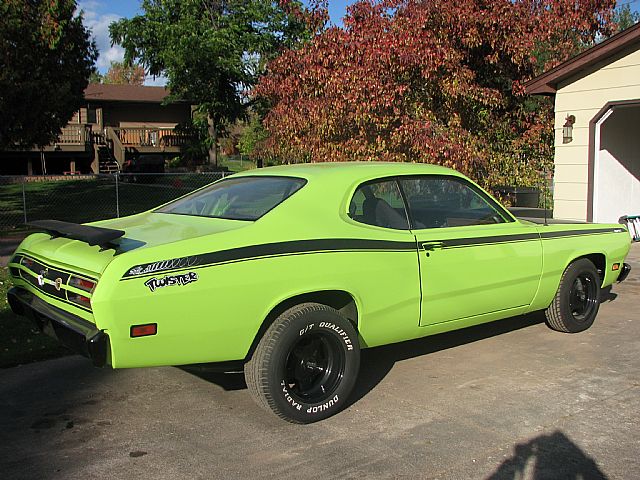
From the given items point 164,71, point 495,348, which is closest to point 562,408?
point 495,348

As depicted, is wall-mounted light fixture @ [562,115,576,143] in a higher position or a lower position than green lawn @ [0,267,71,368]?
higher

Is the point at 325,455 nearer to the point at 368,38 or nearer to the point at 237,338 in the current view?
the point at 237,338

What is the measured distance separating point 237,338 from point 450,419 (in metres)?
1.50

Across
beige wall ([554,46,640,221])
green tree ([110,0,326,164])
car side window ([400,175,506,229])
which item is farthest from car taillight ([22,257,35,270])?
green tree ([110,0,326,164])

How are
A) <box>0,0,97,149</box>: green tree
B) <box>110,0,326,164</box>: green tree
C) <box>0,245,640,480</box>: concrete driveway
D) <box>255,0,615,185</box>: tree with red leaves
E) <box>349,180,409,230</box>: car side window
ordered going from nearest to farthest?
<box>0,245,640,480</box>: concrete driveway → <box>349,180,409,230</box>: car side window → <box>255,0,615,185</box>: tree with red leaves → <box>0,0,97,149</box>: green tree → <box>110,0,326,164</box>: green tree

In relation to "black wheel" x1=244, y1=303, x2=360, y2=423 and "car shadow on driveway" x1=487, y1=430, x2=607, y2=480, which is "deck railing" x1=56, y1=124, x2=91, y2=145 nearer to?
"black wheel" x1=244, y1=303, x2=360, y2=423

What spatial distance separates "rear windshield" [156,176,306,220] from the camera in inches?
176

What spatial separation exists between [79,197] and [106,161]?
13330 mm

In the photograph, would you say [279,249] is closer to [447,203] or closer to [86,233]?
[86,233]

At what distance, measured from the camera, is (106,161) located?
35.4m

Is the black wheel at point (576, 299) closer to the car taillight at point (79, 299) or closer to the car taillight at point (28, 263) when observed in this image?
the car taillight at point (79, 299)

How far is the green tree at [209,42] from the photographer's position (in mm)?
29266

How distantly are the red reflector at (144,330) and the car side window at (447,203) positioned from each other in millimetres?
2202

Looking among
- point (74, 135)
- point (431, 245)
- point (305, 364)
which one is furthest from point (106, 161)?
point (305, 364)
